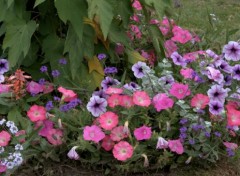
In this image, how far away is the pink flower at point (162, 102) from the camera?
2906 mm

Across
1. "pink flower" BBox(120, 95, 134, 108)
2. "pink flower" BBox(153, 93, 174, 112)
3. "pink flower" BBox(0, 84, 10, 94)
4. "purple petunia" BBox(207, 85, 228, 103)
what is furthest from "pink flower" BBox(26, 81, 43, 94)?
"purple petunia" BBox(207, 85, 228, 103)

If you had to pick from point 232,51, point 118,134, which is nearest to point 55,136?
point 118,134

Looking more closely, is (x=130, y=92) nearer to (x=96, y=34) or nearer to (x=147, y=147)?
(x=147, y=147)

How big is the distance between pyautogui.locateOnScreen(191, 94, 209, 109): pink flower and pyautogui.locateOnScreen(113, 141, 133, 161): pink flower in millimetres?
454

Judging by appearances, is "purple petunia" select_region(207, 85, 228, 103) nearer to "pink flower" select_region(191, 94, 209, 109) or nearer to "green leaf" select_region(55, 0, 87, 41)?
"pink flower" select_region(191, 94, 209, 109)

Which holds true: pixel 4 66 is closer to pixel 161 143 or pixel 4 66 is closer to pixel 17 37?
pixel 17 37

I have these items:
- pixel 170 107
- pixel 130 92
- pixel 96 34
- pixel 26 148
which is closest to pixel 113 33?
pixel 96 34

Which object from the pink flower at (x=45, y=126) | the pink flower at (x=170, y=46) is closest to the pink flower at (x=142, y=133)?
the pink flower at (x=45, y=126)

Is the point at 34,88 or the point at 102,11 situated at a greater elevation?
the point at 102,11

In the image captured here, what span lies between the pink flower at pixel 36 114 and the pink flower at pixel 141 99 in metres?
0.50

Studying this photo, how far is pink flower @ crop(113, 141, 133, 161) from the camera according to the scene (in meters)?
2.71

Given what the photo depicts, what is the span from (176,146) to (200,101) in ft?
0.99

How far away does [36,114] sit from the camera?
295cm

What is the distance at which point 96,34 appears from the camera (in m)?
3.47
